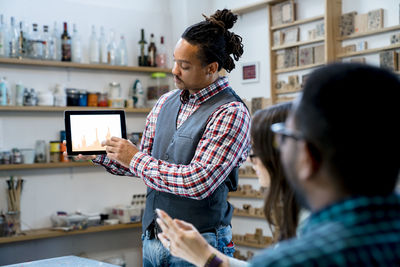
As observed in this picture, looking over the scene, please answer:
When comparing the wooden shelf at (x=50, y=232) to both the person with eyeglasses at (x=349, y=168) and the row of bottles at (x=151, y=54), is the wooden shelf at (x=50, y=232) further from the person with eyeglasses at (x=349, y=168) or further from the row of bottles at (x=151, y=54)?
the person with eyeglasses at (x=349, y=168)

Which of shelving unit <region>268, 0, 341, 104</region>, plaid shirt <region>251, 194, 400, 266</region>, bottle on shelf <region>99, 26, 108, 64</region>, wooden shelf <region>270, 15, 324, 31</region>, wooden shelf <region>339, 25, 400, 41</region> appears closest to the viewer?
plaid shirt <region>251, 194, 400, 266</region>

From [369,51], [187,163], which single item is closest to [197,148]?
[187,163]

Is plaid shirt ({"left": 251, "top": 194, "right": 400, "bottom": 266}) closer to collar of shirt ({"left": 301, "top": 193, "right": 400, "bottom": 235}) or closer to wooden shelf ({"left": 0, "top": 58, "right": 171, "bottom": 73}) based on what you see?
collar of shirt ({"left": 301, "top": 193, "right": 400, "bottom": 235})

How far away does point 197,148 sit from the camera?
1975mm

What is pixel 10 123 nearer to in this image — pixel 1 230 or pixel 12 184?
pixel 12 184

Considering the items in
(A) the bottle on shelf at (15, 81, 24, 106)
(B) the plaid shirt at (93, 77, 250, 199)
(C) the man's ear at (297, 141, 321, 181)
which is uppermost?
(A) the bottle on shelf at (15, 81, 24, 106)

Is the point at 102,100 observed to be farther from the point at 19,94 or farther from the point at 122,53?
the point at 19,94

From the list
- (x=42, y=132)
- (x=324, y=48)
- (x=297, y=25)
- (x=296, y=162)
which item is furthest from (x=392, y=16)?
(x=296, y=162)

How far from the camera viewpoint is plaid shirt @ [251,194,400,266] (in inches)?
25.3

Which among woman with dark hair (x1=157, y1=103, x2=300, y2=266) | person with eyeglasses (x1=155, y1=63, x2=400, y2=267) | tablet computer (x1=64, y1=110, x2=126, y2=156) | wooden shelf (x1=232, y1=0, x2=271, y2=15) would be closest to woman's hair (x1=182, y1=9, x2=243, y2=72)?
tablet computer (x1=64, y1=110, x2=126, y2=156)

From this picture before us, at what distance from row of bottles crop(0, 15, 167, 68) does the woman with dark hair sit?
2.94m

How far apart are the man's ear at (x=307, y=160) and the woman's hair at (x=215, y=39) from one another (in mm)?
1353

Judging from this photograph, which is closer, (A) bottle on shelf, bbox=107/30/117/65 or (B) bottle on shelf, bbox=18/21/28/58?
(B) bottle on shelf, bbox=18/21/28/58

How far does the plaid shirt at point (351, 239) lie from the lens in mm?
643
